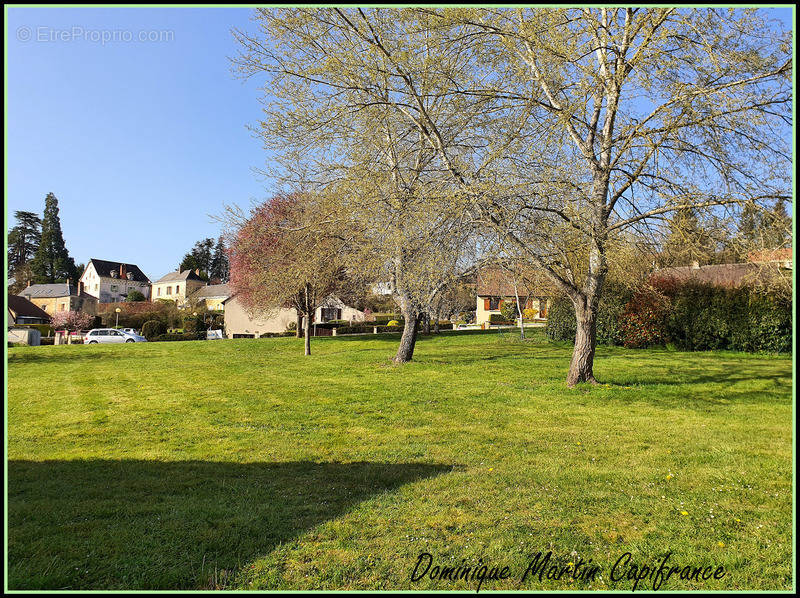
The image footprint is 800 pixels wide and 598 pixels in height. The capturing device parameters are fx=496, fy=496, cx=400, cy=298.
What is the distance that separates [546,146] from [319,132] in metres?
4.80

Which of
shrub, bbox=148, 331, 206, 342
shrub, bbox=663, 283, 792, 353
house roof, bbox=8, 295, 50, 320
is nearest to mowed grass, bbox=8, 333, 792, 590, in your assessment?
shrub, bbox=663, 283, 792, 353

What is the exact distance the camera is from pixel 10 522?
3.98 metres

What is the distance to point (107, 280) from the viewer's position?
68125 mm

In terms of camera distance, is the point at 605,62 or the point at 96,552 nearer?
the point at 96,552

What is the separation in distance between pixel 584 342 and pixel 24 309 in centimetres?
4632

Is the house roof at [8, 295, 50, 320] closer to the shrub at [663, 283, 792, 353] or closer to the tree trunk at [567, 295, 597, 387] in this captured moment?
the tree trunk at [567, 295, 597, 387]

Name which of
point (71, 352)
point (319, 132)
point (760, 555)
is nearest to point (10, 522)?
point (760, 555)

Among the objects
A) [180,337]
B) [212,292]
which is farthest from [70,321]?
[212,292]

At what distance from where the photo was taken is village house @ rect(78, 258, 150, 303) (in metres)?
66.8

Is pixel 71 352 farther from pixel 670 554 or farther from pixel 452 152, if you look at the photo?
pixel 670 554

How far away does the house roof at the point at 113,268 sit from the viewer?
2675 inches

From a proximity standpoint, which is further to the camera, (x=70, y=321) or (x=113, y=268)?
(x=113, y=268)

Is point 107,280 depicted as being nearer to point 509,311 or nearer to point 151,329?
point 151,329

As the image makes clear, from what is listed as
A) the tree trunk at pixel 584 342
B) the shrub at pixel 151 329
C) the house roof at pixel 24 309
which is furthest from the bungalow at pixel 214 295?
the tree trunk at pixel 584 342
